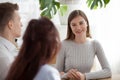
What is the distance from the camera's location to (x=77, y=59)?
251 centimetres

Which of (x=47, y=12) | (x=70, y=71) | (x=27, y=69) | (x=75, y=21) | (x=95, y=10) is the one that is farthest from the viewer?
(x=95, y=10)

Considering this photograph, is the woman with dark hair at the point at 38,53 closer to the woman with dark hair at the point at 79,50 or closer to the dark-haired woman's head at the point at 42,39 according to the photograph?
the dark-haired woman's head at the point at 42,39

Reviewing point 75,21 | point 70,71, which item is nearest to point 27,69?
point 70,71

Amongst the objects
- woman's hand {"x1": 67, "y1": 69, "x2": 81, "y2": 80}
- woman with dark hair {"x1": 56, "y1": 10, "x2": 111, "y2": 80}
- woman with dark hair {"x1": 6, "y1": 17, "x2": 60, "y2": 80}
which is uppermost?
woman with dark hair {"x1": 6, "y1": 17, "x2": 60, "y2": 80}

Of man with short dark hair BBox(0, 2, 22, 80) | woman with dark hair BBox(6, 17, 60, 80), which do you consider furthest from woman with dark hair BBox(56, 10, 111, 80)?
woman with dark hair BBox(6, 17, 60, 80)

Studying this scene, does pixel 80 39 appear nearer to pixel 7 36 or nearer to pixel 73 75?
pixel 73 75

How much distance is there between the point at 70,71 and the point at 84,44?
364 millimetres

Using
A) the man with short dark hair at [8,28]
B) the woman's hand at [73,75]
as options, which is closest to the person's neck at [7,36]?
the man with short dark hair at [8,28]

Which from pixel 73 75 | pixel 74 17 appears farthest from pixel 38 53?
pixel 74 17

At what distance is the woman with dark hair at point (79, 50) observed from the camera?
2467 millimetres

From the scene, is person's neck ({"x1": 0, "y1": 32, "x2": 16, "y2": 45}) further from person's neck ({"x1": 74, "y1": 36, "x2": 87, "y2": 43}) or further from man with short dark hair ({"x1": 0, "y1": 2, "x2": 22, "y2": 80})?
person's neck ({"x1": 74, "y1": 36, "x2": 87, "y2": 43})

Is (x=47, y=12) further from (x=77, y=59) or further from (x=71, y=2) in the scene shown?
(x=77, y=59)

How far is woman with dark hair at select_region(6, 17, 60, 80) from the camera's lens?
125cm

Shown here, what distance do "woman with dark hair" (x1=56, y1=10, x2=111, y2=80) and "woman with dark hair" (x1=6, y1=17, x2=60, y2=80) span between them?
115 centimetres
